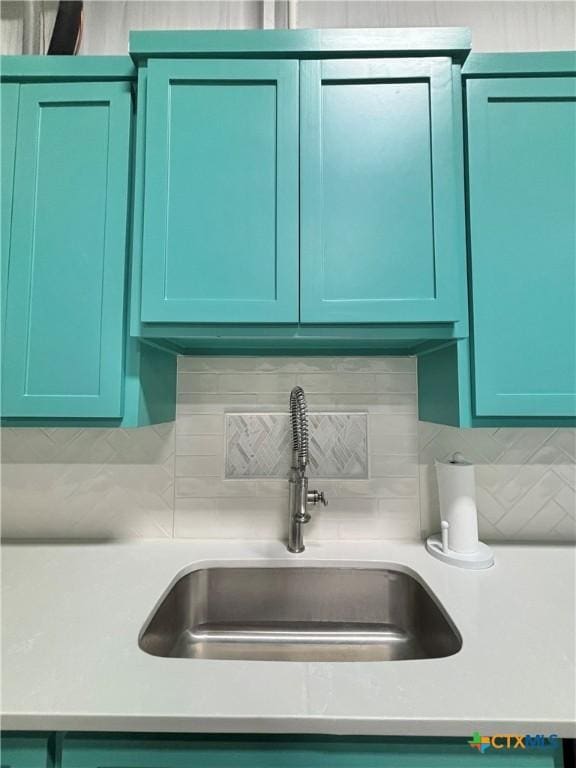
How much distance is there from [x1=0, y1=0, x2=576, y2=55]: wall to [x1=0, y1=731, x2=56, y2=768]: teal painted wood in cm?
191

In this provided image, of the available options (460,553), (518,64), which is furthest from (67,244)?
(460,553)

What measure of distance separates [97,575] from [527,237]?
1422 mm

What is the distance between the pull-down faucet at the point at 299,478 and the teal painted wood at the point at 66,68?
962 mm

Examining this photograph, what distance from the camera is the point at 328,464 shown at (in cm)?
118

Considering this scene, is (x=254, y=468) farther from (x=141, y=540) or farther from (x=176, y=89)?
(x=176, y=89)

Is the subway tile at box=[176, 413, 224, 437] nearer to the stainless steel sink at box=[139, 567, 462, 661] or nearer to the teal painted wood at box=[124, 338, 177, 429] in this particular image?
the teal painted wood at box=[124, 338, 177, 429]

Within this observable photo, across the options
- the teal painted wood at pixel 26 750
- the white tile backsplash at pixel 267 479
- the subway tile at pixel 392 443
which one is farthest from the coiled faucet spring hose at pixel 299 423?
the teal painted wood at pixel 26 750

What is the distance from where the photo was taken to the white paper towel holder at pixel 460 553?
0.98m

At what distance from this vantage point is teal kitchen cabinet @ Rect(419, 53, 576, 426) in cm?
90

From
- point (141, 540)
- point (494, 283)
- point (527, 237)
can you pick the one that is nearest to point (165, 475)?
point (141, 540)

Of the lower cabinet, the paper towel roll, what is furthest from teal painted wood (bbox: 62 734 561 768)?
the paper towel roll

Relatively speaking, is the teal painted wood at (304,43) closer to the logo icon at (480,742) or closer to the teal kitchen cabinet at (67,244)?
the teal kitchen cabinet at (67,244)

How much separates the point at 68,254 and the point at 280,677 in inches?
41.3

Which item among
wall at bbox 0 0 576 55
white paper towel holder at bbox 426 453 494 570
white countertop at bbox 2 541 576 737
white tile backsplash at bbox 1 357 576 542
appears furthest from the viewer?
wall at bbox 0 0 576 55
